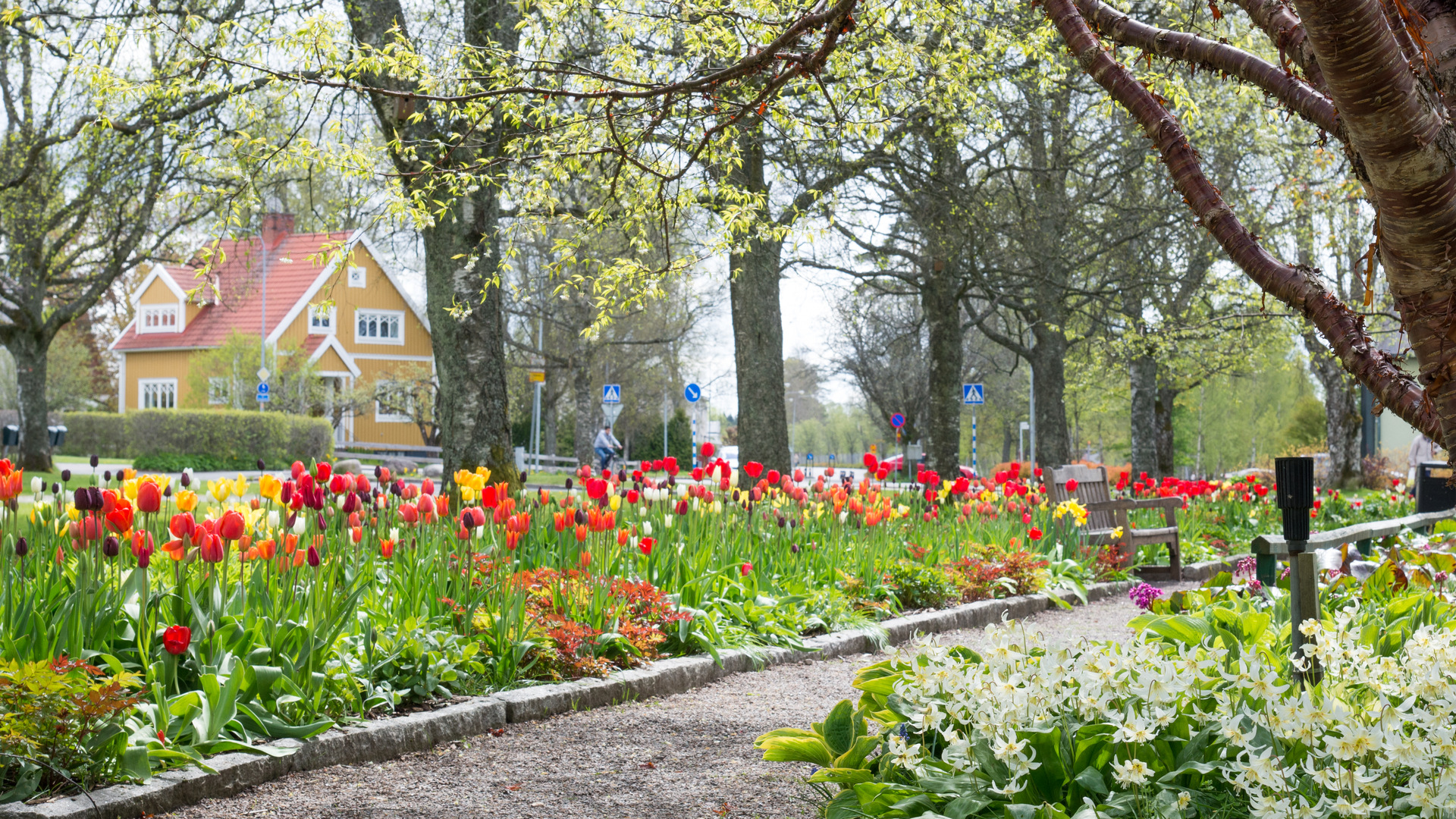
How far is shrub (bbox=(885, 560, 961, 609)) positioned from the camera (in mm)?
6805

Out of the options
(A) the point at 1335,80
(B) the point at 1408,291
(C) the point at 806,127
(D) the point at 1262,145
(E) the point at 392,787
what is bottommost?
(E) the point at 392,787

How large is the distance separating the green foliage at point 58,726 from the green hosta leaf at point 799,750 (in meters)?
1.74

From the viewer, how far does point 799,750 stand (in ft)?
9.36

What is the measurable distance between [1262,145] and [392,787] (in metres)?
16.1

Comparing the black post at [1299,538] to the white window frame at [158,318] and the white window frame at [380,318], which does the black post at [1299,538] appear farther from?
the white window frame at [158,318]

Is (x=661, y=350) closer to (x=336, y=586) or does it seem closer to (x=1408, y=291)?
(x=336, y=586)

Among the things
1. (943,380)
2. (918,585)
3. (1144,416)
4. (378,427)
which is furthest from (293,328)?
(918,585)

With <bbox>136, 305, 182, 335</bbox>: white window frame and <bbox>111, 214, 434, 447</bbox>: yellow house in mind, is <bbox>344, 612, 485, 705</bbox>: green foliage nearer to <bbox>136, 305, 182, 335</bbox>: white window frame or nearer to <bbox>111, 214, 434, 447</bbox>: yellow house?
<bbox>111, 214, 434, 447</bbox>: yellow house

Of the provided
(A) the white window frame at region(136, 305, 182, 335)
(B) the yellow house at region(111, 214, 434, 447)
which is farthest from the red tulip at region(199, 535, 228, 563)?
(A) the white window frame at region(136, 305, 182, 335)

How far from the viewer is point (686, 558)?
18.6 feet

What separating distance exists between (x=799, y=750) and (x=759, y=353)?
7874 millimetres

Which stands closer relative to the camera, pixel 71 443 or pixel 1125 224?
pixel 1125 224

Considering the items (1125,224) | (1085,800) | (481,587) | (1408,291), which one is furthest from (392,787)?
(1125,224)

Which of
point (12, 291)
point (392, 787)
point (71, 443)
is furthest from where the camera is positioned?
point (71, 443)
